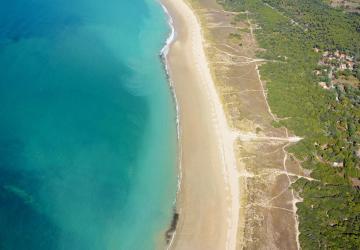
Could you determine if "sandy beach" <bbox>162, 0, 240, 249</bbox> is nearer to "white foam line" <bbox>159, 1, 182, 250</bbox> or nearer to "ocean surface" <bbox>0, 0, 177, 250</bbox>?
"white foam line" <bbox>159, 1, 182, 250</bbox>

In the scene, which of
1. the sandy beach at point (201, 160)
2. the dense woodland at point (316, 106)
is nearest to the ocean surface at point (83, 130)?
the sandy beach at point (201, 160)

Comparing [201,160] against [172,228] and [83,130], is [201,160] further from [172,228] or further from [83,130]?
[83,130]

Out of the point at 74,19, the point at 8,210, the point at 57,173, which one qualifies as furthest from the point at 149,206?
the point at 74,19

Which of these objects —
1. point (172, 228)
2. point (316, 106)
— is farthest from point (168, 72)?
point (172, 228)

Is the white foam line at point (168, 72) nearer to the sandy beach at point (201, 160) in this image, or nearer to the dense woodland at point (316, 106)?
the sandy beach at point (201, 160)

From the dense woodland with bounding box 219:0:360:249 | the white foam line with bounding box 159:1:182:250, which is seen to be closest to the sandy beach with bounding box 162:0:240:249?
the white foam line with bounding box 159:1:182:250
